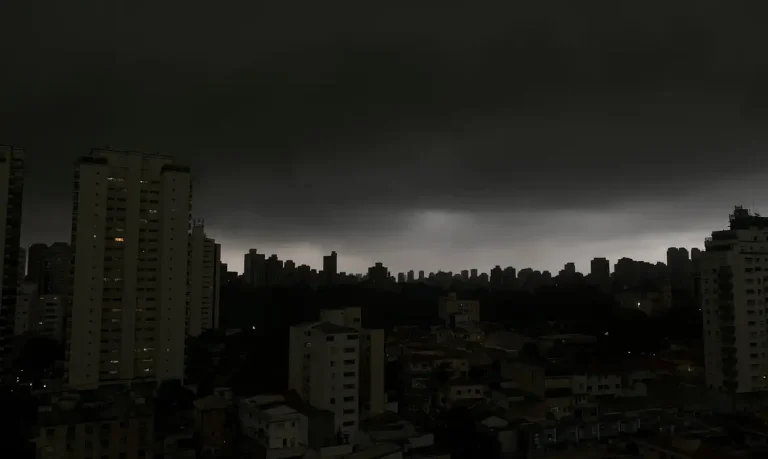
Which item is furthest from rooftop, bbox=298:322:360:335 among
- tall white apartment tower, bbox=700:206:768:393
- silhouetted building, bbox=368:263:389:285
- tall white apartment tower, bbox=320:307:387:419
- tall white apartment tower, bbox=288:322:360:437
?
silhouetted building, bbox=368:263:389:285

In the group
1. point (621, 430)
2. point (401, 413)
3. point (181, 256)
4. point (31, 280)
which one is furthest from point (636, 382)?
point (31, 280)

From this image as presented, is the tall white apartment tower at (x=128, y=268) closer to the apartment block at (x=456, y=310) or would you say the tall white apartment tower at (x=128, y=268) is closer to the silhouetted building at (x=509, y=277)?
the apartment block at (x=456, y=310)

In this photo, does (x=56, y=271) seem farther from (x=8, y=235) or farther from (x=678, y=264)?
(x=678, y=264)

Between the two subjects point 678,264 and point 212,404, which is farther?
point 678,264

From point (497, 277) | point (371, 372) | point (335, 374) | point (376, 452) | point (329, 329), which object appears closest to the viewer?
point (376, 452)

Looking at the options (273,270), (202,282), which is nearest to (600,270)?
(273,270)

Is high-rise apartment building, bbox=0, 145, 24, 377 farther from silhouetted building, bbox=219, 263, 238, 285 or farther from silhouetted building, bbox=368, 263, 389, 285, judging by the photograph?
silhouetted building, bbox=368, 263, 389, 285

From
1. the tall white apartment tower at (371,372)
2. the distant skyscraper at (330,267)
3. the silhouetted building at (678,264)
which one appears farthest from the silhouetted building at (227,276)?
the silhouetted building at (678,264)
